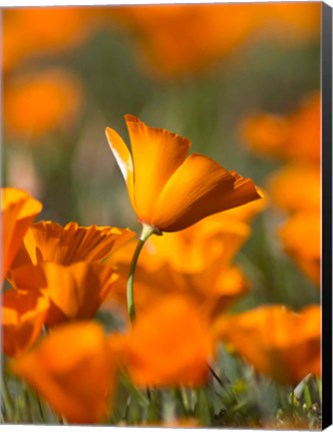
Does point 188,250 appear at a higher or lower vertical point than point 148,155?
lower

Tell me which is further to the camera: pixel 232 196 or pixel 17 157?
pixel 17 157

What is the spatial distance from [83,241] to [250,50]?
0.50 m

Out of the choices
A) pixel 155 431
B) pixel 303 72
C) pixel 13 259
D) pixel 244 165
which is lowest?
pixel 155 431

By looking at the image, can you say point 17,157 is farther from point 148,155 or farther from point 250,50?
point 250,50

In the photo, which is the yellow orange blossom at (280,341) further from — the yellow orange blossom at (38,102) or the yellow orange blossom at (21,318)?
the yellow orange blossom at (38,102)

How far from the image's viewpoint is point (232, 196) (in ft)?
8.70

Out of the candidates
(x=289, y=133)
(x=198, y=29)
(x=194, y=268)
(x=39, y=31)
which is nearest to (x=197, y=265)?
(x=194, y=268)

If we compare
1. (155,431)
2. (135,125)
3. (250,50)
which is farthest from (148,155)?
(155,431)

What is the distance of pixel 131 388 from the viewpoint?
8.91ft

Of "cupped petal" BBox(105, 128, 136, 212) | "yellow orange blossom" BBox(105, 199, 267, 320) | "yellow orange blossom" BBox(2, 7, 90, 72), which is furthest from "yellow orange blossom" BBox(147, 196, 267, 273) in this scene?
"yellow orange blossom" BBox(2, 7, 90, 72)

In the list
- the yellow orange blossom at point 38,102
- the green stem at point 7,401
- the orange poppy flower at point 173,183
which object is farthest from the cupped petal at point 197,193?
the green stem at point 7,401

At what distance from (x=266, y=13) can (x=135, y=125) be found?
13.4 inches

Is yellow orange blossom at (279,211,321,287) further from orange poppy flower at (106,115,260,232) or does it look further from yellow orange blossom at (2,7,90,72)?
yellow orange blossom at (2,7,90,72)

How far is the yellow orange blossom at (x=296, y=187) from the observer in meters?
2.67
